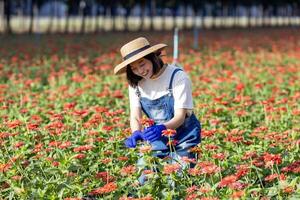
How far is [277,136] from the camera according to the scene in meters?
5.09

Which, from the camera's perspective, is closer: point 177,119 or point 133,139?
point 133,139

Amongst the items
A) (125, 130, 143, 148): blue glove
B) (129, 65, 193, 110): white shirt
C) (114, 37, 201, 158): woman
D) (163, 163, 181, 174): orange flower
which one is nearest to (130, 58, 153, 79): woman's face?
(114, 37, 201, 158): woman

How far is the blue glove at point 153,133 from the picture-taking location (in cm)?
432

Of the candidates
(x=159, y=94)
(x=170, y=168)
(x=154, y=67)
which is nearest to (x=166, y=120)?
(x=159, y=94)

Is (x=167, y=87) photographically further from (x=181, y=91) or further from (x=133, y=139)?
(x=133, y=139)

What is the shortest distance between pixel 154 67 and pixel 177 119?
1.19 ft

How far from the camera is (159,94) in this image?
4.80m

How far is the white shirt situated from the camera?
4.67 m

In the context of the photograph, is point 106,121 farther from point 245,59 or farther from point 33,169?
point 245,59

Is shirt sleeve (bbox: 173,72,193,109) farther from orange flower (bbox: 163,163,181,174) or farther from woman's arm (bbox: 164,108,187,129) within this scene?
orange flower (bbox: 163,163,181,174)

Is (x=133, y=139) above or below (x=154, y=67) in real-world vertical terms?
below

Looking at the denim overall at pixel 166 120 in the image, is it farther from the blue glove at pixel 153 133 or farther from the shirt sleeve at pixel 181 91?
the blue glove at pixel 153 133

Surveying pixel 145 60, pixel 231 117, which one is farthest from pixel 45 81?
pixel 145 60

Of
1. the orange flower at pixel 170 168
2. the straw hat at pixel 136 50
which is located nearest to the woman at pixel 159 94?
the straw hat at pixel 136 50
